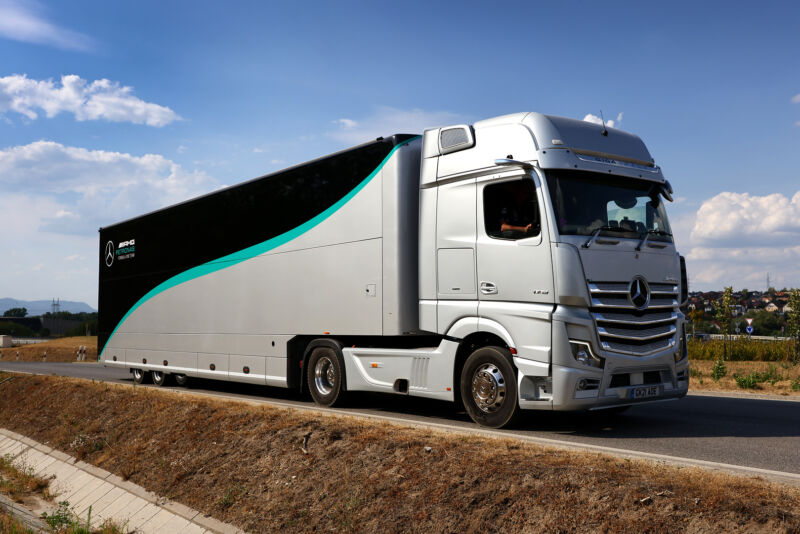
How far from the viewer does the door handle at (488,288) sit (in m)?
8.88

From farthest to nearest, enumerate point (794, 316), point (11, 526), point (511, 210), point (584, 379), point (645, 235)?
point (794, 316), point (11, 526), point (645, 235), point (511, 210), point (584, 379)

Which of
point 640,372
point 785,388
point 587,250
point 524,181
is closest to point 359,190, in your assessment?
point 524,181

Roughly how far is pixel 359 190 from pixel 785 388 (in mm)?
10036

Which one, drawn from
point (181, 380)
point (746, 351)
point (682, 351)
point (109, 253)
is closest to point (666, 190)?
point (682, 351)

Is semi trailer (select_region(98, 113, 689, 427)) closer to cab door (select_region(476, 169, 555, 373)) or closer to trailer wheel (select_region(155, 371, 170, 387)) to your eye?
cab door (select_region(476, 169, 555, 373))

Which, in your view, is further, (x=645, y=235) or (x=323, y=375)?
(x=323, y=375)

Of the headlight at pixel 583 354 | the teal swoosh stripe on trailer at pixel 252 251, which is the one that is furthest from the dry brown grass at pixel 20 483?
the headlight at pixel 583 354

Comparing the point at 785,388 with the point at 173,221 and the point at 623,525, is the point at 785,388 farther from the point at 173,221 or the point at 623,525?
the point at 173,221

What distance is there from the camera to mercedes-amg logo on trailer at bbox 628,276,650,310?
28.4 ft

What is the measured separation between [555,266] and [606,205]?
4.23 ft

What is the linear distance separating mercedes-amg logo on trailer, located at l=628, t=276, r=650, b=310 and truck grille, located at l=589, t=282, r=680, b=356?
0.17ft

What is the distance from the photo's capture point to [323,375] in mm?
12164

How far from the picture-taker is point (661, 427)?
9430 mm

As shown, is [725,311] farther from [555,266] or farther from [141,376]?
[555,266]
